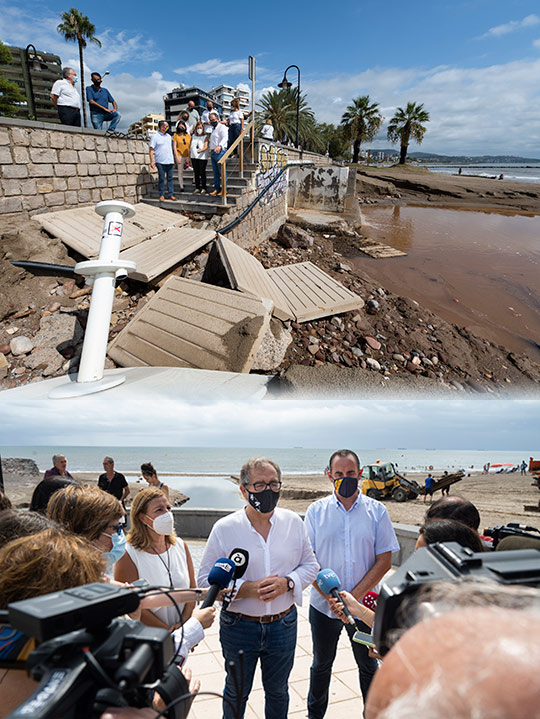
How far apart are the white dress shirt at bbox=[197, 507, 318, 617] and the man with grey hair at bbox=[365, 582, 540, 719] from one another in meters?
1.56

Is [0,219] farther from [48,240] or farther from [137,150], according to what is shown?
[137,150]

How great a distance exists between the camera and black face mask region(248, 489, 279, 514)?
1980 millimetres

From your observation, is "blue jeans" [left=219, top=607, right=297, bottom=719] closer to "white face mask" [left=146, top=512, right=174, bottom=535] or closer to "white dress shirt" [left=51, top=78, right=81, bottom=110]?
"white face mask" [left=146, top=512, right=174, bottom=535]

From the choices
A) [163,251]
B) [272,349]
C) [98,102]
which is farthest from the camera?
[98,102]

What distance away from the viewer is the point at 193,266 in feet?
18.5

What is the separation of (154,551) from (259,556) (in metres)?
0.58

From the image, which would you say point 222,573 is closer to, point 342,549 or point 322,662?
point 342,549

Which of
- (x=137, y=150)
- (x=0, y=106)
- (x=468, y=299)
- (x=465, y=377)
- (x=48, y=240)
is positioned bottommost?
(x=465, y=377)

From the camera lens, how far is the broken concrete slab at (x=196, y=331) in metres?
3.21

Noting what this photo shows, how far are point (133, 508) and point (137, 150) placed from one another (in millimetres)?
8437

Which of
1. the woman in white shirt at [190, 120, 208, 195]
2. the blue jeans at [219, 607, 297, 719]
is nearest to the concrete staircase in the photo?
the woman in white shirt at [190, 120, 208, 195]

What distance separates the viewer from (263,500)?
198 cm

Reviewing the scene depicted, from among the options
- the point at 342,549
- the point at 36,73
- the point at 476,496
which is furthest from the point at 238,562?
the point at 36,73

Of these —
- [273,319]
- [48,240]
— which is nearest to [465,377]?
[273,319]
